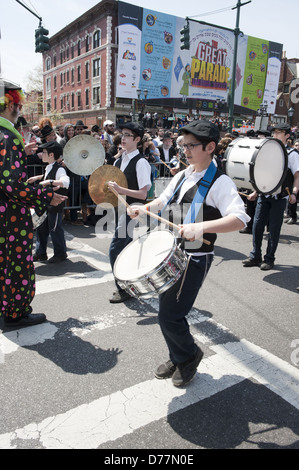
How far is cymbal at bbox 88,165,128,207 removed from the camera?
372 cm

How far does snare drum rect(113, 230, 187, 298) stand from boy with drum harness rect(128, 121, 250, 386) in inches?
5.4

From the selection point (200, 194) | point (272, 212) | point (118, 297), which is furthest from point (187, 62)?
point (200, 194)

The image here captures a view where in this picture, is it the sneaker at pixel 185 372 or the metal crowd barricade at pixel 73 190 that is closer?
the sneaker at pixel 185 372

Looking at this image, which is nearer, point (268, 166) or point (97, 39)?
point (268, 166)

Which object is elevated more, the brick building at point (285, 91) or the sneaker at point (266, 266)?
the brick building at point (285, 91)

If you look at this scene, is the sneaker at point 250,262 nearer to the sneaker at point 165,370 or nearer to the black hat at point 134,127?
the black hat at point 134,127

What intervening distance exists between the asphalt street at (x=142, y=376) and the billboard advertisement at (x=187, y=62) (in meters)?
34.2

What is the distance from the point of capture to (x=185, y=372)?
2746 millimetres

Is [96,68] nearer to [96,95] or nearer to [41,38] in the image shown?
[96,95]

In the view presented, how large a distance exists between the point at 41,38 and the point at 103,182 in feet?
38.9

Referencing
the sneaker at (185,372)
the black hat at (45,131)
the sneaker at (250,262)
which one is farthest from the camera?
the black hat at (45,131)

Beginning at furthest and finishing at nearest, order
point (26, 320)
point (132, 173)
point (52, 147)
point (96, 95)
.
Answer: point (96, 95) → point (52, 147) → point (132, 173) → point (26, 320)

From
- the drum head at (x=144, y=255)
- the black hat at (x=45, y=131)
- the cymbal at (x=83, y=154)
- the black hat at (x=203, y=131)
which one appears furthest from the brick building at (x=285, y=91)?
the drum head at (x=144, y=255)

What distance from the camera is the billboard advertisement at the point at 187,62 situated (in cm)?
3388
